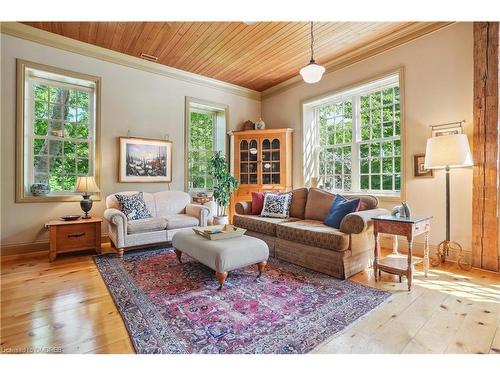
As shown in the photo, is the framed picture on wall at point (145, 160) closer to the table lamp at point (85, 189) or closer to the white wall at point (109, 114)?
the white wall at point (109, 114)

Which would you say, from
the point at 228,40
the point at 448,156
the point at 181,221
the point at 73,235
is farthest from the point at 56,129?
the point at 448,156

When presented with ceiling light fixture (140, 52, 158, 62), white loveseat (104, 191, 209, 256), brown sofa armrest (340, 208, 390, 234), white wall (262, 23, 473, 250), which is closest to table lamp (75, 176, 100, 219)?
white loveseat (104, 191, 209, 256)

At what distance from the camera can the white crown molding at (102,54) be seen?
11.2ft

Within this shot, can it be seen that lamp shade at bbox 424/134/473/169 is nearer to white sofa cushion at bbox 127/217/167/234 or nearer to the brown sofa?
the brown sofa

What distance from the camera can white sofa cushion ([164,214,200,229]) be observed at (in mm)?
3823

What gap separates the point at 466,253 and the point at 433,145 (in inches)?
53.8

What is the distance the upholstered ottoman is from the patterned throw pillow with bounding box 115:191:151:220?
1.30 metres

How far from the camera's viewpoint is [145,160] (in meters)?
4.45

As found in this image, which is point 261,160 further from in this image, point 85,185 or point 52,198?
point 52,198

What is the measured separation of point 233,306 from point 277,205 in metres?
2.02

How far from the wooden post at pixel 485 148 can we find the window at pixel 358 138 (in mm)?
935
